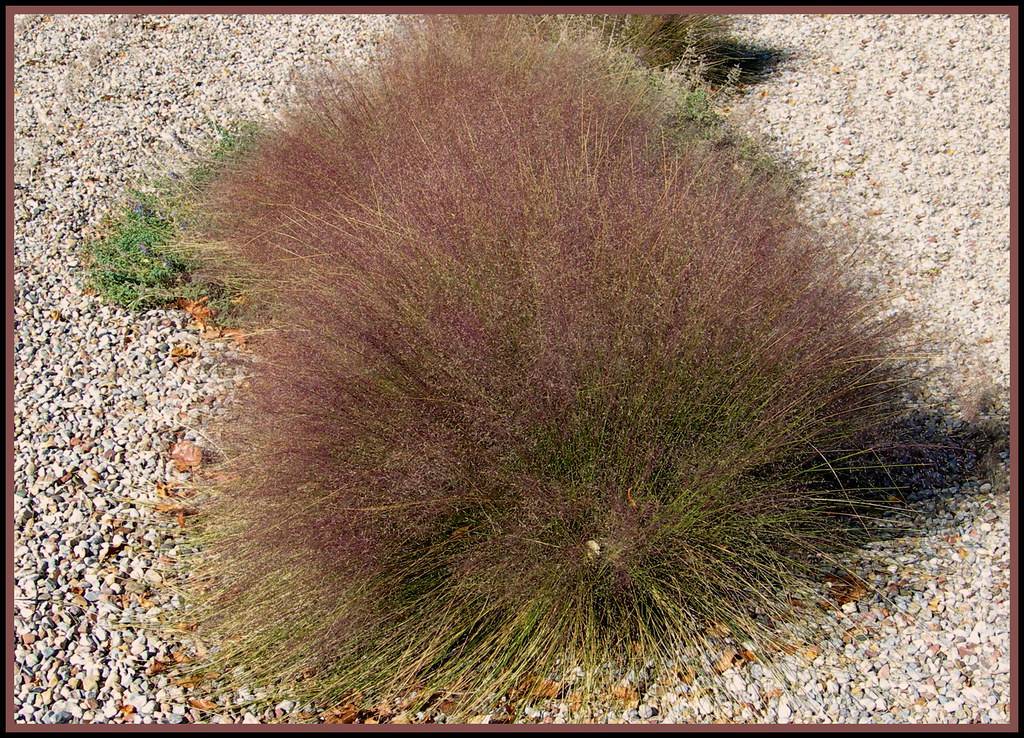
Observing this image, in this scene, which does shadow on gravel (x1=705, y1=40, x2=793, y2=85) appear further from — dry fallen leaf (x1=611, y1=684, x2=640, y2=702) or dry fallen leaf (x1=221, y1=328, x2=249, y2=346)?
dry fallen leaf (x1=611, y1=684, x2=640, y2=702)

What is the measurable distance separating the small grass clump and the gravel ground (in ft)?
0.45

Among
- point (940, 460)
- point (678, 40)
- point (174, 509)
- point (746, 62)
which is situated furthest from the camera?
point (746, 62)

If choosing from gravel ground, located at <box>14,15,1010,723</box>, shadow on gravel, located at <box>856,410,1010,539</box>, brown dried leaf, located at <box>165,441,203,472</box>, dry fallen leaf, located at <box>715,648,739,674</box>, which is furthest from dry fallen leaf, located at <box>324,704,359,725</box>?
shadow on gravel, located at <box>856,410,1010,539</box>

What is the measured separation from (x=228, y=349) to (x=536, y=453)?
212 centimetres

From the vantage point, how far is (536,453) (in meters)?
2.72

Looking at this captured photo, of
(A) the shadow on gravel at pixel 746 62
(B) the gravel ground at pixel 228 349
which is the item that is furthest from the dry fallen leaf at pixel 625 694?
(A) the shadow on gravel at pixel 746 62

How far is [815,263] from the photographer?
10.6 ft

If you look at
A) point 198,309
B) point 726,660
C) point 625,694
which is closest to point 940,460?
point 726,660

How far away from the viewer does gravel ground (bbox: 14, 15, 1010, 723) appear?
8.81 feet

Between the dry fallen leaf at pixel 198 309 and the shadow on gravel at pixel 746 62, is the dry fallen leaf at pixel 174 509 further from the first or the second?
the shadow on gravel at pixel 746 62

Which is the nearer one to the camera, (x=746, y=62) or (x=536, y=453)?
(x=536, y=453)

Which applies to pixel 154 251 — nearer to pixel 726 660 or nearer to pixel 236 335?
pixel 236 335

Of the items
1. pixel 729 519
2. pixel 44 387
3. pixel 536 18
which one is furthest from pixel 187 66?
pixel 729 519

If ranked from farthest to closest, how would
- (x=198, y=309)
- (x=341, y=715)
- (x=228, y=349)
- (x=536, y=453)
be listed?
(x=198, y=309) < (x=228, y=349) < (x=536, y=453) < (x=341, y=715)
